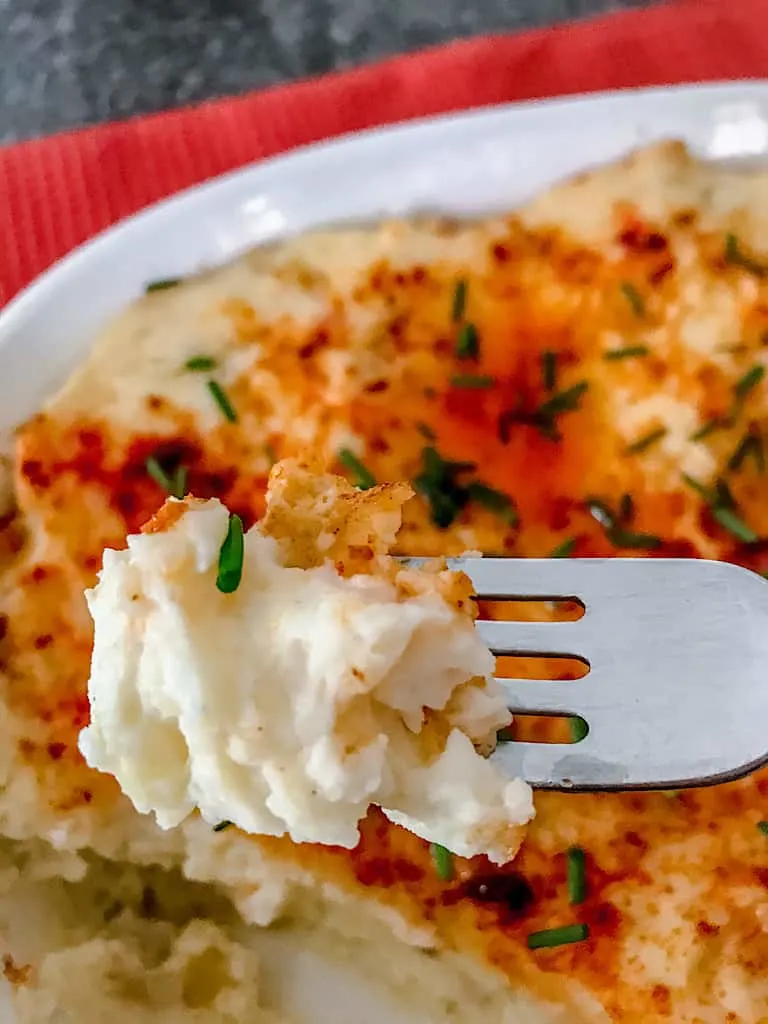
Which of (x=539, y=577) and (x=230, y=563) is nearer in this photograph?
(x=230, y=563)

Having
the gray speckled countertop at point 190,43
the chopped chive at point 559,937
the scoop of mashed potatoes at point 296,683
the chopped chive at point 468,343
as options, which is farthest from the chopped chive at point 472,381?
the gray speckled countertop at point 190,43

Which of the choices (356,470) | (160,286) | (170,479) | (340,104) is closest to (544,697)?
(356,470)

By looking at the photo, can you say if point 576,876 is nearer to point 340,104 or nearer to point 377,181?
point 377,181

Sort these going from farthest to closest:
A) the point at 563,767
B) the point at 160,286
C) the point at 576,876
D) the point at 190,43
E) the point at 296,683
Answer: the point at 190,43
the point at 160,286
the point at 576,876
the point at 563,767
the point at 296,683

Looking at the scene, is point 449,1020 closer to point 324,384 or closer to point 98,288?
point 324,384

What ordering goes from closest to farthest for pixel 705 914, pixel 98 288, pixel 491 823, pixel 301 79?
pixel 491 823
pixel 705 914
pixel 98 288
pixel 301 79

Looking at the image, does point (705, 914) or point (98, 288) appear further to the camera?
point (98, 288)

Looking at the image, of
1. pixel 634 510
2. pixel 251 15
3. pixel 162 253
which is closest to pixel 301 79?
pixel 251 15
